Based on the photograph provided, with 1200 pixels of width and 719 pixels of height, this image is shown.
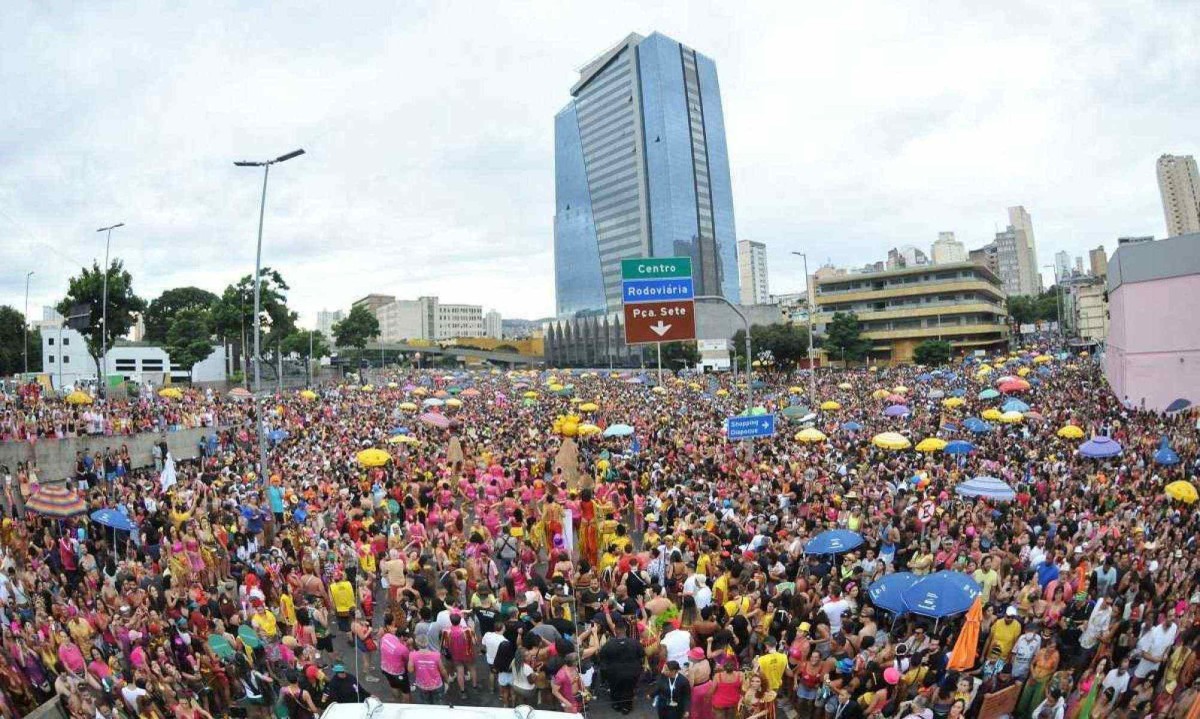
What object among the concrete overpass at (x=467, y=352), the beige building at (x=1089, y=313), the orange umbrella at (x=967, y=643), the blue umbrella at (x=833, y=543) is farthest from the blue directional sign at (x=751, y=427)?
the concrete overpass at (x=467, y=352)

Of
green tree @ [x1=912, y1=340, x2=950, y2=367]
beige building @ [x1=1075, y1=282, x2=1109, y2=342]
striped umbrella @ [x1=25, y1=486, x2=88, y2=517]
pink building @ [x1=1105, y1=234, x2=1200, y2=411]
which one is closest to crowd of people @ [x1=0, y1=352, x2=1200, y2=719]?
striped umbrella @ [x1=25, y1=486, x2=88, y2=517]

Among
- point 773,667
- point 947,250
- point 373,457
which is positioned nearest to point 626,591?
point 773,667

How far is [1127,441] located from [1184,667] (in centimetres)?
1583

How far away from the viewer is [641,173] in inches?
5022

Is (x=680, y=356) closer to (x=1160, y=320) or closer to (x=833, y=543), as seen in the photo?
(x=1160, y=320)

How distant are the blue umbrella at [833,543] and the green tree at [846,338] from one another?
65.3 meters

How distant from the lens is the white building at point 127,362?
69.6m

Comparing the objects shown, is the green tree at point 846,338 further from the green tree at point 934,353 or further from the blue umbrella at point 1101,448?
the blue umbrella at point 1101,448

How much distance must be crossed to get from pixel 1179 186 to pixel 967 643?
212002 mm

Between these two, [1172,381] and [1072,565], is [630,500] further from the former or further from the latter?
[1172,381]

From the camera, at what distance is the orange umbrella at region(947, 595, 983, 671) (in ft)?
24.7

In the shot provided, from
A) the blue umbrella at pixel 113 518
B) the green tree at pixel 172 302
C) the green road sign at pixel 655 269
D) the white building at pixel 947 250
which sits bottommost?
the blue umbrella at pixel 113 518

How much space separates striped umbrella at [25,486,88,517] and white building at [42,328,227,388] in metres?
60.7

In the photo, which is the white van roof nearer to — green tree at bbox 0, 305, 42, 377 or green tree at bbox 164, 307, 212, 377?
green tree at bbox 164, 307, 212, 377
